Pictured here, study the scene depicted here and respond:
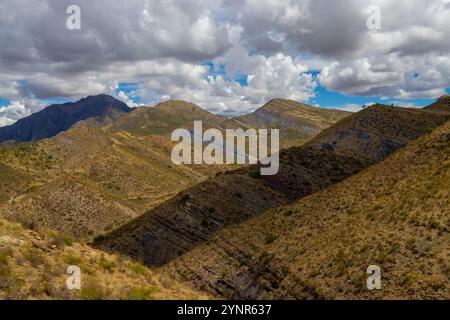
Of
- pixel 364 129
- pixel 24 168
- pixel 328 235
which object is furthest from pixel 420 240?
pixel 24 168

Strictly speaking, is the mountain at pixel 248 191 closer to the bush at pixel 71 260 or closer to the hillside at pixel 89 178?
the hillside at pixel 89 178

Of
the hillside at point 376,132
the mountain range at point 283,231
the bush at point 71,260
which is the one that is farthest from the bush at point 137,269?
the hillside at point 376,132

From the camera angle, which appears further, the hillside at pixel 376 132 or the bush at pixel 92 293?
the hillside at pixel 376 132

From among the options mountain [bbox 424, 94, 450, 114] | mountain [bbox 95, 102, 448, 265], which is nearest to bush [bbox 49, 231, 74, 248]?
mountain [bbox 95, 102, 448, 265]

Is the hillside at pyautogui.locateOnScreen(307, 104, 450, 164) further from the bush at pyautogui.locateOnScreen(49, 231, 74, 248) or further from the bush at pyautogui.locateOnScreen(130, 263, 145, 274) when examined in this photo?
the bush at pyautogui.locateOnScreen(49, 231, 74, 248)

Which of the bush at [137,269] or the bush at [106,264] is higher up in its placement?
the bush at [106,264]
